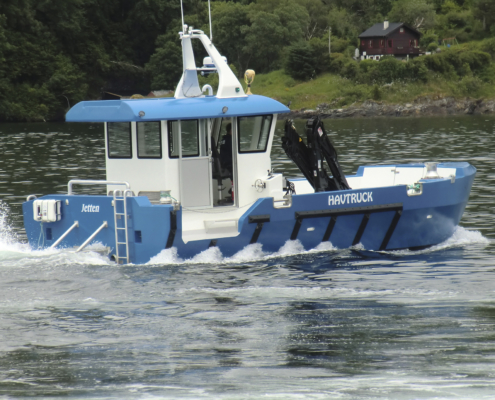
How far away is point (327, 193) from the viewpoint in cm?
1394

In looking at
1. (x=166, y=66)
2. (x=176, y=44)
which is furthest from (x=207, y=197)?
(x=176, y=44)

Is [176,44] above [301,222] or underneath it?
above

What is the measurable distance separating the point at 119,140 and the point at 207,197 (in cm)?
178

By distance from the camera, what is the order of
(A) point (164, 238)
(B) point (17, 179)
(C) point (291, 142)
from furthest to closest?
(B) point (17, 179) → (C) point (291, 142) → (A) point (164, 238)

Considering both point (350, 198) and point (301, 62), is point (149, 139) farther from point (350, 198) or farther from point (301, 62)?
point (301, 62)

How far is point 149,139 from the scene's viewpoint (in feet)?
45.7

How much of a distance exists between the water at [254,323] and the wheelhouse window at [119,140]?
1.90 meters

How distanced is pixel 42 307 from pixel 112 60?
262ft

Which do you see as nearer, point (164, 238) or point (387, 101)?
point (164, 238)

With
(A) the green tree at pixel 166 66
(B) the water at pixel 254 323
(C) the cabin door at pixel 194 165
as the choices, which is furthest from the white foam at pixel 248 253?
(A) the green tree at pixel 166 66

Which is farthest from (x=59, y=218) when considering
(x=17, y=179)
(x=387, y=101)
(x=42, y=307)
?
(x=387, y=101)

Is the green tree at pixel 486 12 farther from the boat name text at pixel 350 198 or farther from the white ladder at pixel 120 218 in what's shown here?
the white ladder at pixel 120 218

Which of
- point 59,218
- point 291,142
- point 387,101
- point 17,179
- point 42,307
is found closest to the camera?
point 42,307

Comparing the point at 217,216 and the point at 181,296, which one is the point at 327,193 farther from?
the point at 181,296
